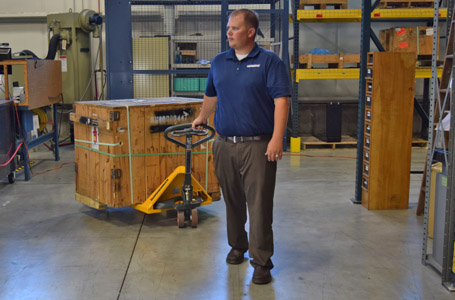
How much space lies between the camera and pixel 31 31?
11914 millimetres

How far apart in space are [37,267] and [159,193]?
1.45 metres

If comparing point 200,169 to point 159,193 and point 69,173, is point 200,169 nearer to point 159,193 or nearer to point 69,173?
point 159,193

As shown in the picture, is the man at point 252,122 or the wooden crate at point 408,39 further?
the wooden crate at point 408,39

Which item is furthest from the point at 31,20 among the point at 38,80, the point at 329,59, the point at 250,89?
the point at 250,89

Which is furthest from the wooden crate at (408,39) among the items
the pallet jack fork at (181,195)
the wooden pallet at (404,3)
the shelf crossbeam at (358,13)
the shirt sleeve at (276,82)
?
the shirt sleeve at (276,82)

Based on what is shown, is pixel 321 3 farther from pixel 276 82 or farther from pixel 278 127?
pixel 278 127

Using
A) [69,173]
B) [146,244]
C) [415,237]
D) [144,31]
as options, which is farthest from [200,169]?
[144,31]

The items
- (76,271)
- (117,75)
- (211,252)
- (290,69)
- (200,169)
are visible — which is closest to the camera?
(76,271)

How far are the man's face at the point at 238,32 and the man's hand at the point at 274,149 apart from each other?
0.74 m

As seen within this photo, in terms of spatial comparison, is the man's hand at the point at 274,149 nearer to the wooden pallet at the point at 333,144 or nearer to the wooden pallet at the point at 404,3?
the wooden pallet at the point at 333,144

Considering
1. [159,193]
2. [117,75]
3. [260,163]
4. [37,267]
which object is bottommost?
[37,267]

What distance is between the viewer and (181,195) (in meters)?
5.71

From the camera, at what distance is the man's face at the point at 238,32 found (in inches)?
151

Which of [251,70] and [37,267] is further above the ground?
[251,70]
